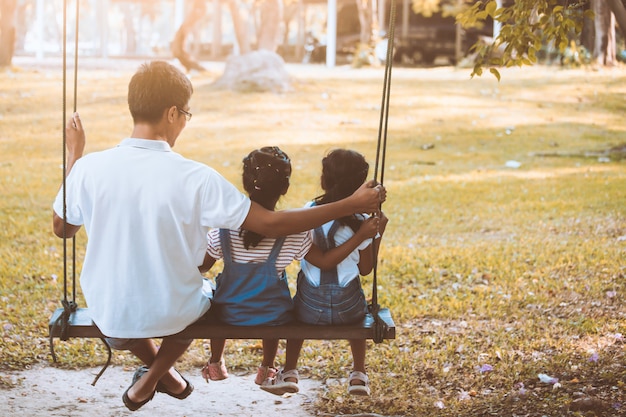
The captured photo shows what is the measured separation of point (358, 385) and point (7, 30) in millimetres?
17296

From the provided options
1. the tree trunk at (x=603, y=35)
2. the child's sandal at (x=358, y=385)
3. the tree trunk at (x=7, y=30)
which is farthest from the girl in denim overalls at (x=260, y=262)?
the tree trunk at (x=603, y=35)

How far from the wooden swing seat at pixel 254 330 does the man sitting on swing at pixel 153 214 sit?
129mm

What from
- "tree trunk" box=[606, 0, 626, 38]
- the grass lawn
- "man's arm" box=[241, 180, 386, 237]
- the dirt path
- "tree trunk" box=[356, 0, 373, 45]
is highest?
"tree trunk" box=[356, 0, 373, 45]

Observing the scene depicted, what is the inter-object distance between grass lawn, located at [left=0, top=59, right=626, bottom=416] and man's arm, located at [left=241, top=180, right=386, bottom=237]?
1590 mm

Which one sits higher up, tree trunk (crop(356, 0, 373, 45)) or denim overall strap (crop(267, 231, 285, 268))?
tree trunk (crop(356, 0, 373, 45))

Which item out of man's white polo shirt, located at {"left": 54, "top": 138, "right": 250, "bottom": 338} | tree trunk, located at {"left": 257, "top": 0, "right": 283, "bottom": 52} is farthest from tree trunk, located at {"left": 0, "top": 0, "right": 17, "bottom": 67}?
man's white polo shirt, located at {"left": 54, "top": 138, "right": 250, "bottom": 338}

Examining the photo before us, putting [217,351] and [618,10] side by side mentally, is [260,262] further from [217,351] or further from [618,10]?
[618,10]

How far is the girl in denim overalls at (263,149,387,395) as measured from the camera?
3.37 m

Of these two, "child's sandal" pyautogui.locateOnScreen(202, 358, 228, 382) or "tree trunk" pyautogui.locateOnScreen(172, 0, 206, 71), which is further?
"tree trunk" pyautogui.locateOnScreen(172, 0, 206, 71)

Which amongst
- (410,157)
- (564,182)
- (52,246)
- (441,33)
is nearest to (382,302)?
(52,246)

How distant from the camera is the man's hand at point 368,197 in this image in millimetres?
3020

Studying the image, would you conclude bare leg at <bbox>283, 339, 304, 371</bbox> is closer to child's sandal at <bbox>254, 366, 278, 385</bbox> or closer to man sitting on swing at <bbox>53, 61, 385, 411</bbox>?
child's sandal at <bbox>254, 366, 278, 385</bbox>

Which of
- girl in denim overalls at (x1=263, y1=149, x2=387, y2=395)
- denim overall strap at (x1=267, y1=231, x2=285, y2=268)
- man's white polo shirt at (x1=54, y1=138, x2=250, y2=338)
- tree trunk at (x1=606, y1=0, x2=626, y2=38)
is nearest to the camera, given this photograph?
man's white polo shirt at (x1=54, y1=138, x2=250, y2=338)

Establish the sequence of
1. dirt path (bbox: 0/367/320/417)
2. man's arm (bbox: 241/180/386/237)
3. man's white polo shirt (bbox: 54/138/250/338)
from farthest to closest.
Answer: dirt path (bbox: 0/367/320/417), man's arm (bbox: 241/180/386/237), man's white polo shirt (bbox: 54/138/250/338)
